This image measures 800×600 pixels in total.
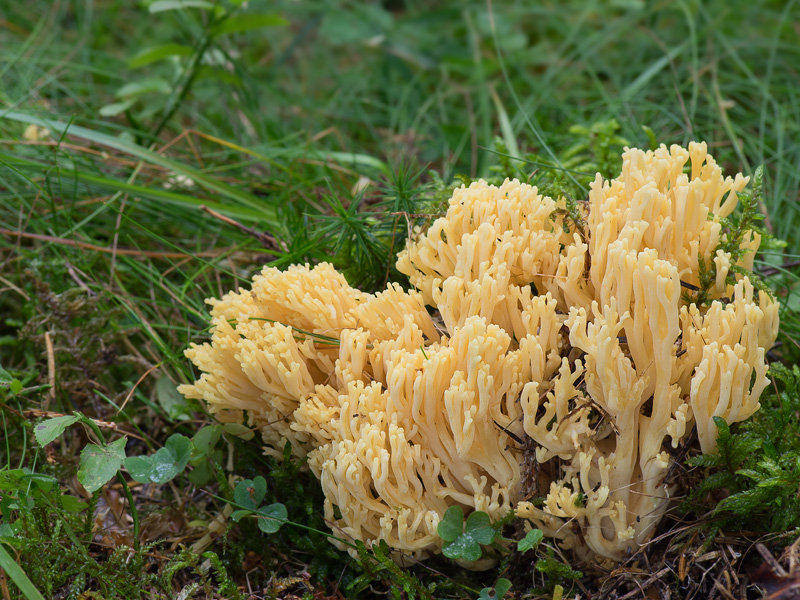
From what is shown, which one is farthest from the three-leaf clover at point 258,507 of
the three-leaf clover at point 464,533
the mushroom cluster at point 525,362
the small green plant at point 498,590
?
the small green plant at point 498,590

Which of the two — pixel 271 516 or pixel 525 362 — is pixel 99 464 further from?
pixel 525 362

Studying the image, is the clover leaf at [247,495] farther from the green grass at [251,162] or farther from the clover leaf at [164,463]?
the clover leaf at [164,463]

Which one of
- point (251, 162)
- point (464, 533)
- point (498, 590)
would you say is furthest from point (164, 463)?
point (251, 162)

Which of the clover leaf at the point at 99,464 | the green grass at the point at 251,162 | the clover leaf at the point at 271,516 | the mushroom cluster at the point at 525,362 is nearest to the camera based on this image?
the mushroom cluster at the point at 525,362

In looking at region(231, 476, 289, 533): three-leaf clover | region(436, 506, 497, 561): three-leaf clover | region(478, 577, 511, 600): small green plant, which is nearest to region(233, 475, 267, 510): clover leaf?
region(231, 476, 289, 533): three-leaf clover

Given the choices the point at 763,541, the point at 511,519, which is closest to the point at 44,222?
the point at 511,519

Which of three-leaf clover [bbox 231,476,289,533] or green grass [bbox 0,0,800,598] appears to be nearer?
three-leaf clover [bbox 231,476,289,533]

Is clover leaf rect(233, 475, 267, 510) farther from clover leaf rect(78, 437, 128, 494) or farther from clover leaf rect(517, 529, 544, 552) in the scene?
clover leaf rect(517, 529, 544, 552)
